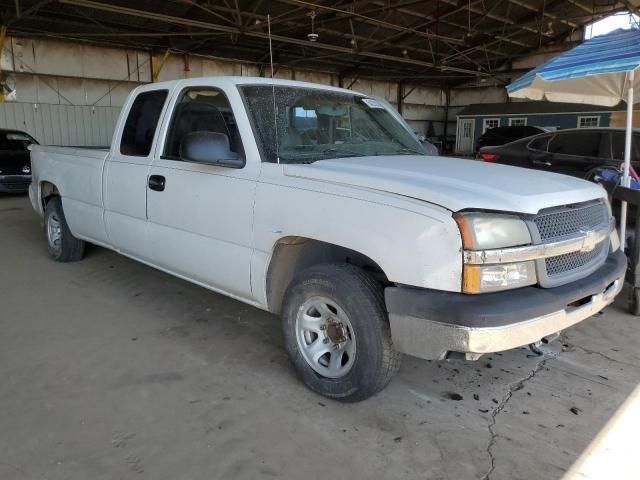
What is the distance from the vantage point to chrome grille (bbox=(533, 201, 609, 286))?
2.68 metres

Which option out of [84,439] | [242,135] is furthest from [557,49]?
[84,439]

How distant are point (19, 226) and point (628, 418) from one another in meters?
8.96

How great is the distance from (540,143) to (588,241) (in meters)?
6.97

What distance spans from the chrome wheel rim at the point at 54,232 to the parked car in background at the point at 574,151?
7.19 metres

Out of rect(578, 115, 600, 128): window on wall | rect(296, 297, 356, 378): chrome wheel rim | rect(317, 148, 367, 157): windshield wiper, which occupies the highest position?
rect(578, 115, 600, 128): window on wall

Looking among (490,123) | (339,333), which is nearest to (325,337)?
(339,333)

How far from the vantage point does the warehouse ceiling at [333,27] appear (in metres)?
14.2

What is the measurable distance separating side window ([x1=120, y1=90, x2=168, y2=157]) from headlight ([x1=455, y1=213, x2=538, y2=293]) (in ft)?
9.59

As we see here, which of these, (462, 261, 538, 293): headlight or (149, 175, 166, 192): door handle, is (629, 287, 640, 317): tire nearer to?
(462, 261, 538, 293): headlight

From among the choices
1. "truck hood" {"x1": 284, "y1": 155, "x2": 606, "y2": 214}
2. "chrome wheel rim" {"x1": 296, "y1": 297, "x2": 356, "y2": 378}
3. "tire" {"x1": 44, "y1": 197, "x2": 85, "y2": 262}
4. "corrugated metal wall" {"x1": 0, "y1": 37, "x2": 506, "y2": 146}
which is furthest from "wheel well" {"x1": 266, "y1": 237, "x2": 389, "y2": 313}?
"corrugated metal wall" {"x1": 0, "y1": 37, "x2": 506, "y2": 146}

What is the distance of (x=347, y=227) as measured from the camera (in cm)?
275

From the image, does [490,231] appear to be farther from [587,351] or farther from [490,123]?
[490,123]

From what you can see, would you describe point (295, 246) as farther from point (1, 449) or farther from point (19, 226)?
point (19, 226)

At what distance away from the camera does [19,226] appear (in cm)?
853
